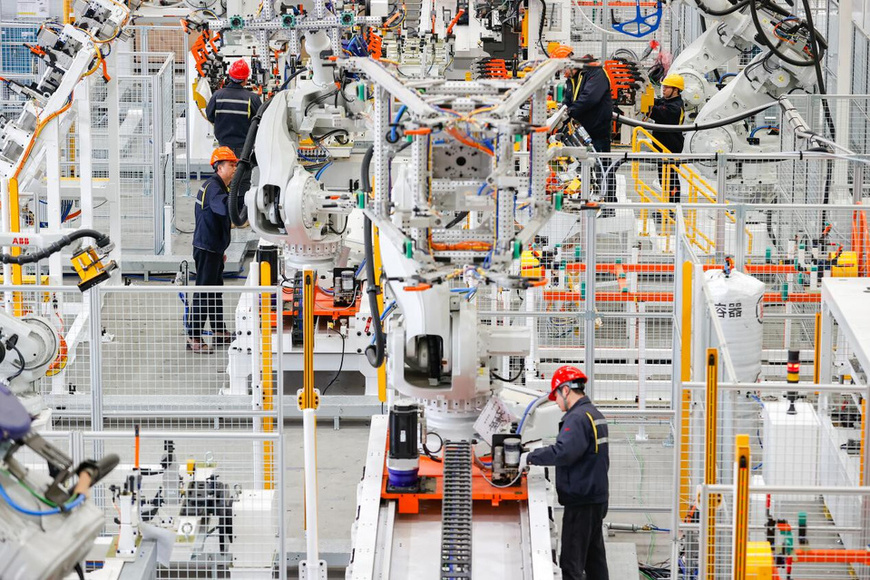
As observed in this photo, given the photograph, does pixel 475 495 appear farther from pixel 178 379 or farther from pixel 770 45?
pixel 770 45

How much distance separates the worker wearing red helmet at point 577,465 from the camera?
6.80 metres

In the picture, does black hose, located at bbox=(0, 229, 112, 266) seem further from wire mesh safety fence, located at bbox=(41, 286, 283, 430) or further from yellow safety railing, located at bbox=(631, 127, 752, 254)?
yellow safety railing, located at bbox=(631, 127, 752, 254)

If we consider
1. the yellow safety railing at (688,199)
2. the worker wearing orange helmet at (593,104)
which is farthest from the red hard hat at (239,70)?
the yellow safety railing at (688,199)

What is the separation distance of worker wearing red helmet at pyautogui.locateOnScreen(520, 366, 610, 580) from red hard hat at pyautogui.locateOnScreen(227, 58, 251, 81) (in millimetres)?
5395

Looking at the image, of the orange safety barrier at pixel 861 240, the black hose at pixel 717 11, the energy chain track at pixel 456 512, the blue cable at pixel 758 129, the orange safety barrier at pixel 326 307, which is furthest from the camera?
the black hose at pixel 717 11

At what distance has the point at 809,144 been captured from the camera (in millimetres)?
10617

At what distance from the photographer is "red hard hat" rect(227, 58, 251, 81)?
1144cm

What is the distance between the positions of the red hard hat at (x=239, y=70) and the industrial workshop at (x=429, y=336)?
24 mm

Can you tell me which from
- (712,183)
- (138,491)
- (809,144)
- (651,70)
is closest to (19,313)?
(138,491)

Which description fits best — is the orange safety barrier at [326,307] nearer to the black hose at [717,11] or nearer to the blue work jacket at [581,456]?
the blue work jacket at [581,456]

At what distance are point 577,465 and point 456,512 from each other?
667 millimetres

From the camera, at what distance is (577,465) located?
22.7 ft

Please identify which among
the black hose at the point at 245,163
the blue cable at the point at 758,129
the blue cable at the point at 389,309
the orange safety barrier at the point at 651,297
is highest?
the blue cable at the point at 758,129

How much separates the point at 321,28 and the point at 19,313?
274 centimetres
